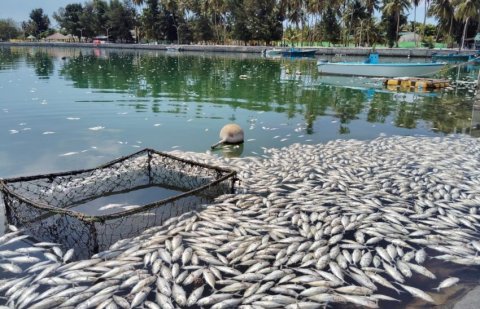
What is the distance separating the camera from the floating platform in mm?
23158

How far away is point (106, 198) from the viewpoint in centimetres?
728

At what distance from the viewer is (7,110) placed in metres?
15.1

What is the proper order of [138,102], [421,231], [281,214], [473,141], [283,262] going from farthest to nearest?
[138,102]
[473,141]
[281,214]
[421,231]
[283,262]

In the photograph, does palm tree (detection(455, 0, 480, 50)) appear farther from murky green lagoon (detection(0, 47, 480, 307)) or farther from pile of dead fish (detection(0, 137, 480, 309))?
pile of dead fish (detection(0, 137, 480, 309))

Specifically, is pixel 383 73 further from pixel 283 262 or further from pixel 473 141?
pixel 283 262

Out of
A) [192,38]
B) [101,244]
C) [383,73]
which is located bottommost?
[101,244]

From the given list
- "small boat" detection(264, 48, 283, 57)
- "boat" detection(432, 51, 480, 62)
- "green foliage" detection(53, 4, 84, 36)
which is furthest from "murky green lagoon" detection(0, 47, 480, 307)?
"green foliage" detection(53, 4, 84, 36)

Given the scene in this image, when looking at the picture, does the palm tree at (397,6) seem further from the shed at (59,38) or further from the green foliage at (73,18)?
the shed at (59,38)

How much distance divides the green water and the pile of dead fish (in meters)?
3.74

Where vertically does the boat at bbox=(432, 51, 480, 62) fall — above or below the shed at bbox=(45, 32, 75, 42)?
below

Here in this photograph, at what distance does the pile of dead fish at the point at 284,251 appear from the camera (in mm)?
4289

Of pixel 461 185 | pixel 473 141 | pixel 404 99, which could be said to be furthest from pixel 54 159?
pixel 404 99

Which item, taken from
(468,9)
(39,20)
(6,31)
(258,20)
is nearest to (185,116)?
(468,9)

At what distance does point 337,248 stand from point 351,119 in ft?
34.2
